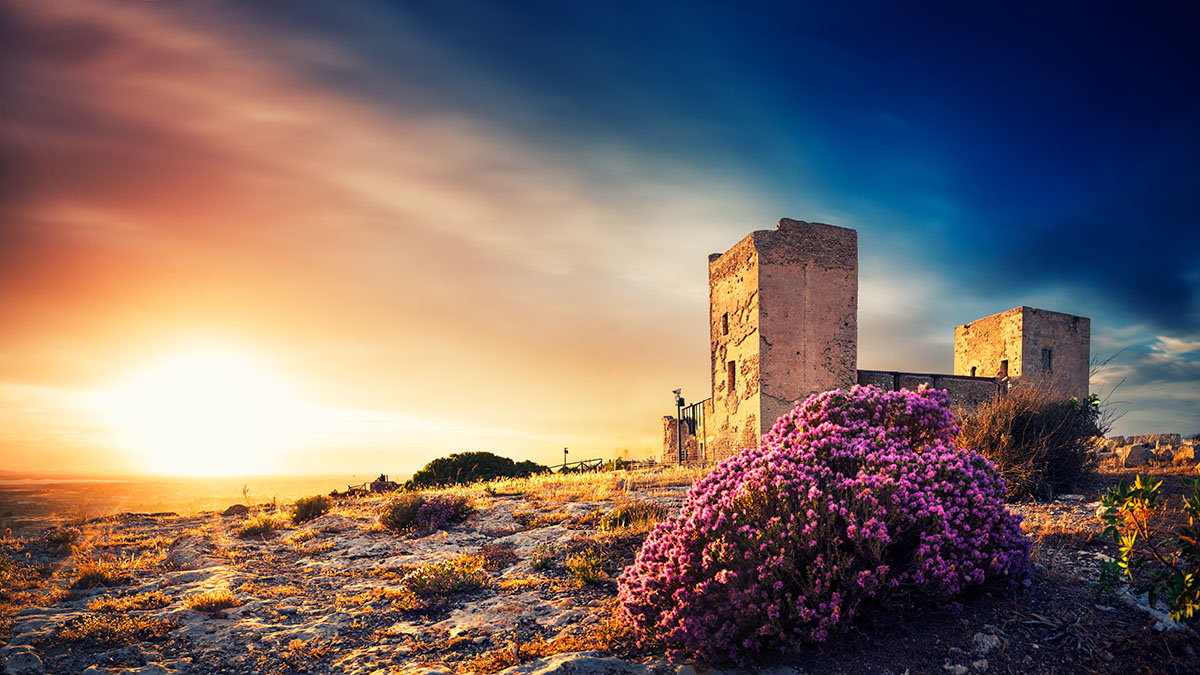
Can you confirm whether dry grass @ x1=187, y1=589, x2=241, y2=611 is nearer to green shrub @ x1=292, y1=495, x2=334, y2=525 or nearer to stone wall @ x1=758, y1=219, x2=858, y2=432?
green shrub @ x1=292, y1=495, x2=334, y2=525

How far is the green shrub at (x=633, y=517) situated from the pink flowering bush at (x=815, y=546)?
9.28 feet

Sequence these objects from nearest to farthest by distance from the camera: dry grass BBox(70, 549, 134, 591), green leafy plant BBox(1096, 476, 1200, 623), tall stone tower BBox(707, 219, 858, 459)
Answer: green leafy plant BBox(1096, 476, 1200, 623), dry grass BBox(70, 549, 134, 591), tall stone tower BBox(707, 219, 858, 459)

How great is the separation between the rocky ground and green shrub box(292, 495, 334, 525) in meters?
2.09

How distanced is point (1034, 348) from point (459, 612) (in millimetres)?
25858

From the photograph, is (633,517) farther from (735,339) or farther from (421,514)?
(735,339)

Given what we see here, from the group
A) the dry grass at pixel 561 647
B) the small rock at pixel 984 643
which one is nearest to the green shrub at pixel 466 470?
the dry grass at pixel 561 647

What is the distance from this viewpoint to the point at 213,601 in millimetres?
6891

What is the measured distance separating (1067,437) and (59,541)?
16.4 metres

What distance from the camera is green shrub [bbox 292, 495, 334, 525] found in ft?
43.4

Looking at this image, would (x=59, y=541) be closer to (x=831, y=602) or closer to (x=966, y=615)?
(x=831, y=602)

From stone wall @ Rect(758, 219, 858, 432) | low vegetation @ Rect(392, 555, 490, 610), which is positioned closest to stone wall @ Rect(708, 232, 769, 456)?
stone wall @ Rect(758, 219, 858, 432)

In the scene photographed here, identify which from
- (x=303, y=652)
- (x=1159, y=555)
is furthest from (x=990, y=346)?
(x=303, y=652)

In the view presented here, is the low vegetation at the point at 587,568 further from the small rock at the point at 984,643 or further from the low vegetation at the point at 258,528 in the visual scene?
the low vegetation at the point at 258,528

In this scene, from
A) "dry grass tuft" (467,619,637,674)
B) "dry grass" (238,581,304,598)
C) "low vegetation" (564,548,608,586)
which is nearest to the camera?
"dry grass tuft" (467,619,637,674)
